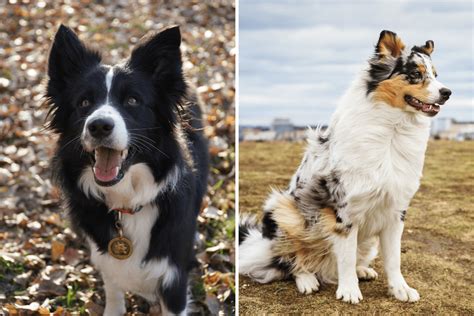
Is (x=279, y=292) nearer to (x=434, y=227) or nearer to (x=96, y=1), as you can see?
(x=434, y=227)

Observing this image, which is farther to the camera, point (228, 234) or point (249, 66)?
point (228, 234)

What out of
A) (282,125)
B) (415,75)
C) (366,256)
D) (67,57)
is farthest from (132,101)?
(366,256)

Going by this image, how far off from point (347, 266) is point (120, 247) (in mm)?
986

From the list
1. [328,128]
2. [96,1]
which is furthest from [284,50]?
[96,1]

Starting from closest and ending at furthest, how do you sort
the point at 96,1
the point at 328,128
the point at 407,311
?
the point at 407,311 < the point at 328,128 < the point at 96,1

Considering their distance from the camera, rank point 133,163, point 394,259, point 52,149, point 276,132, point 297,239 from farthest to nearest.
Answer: point 276,132
point 297,239
point 52,149
point 394,259
point 133,163

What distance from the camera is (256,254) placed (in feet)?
8.79

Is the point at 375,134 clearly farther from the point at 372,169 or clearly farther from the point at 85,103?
the point at 85,103

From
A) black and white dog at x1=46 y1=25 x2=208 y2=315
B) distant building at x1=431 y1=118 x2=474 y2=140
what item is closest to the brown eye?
black and white dog at x1=46 y1=25 x2=208 y2=315

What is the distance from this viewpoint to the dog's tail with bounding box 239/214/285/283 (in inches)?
102

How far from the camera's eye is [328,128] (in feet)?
7.88

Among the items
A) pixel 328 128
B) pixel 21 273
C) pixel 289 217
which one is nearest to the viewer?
pixel 328 128

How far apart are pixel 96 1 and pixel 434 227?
6181 millimetres

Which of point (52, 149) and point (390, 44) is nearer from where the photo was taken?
point (390, 44)
